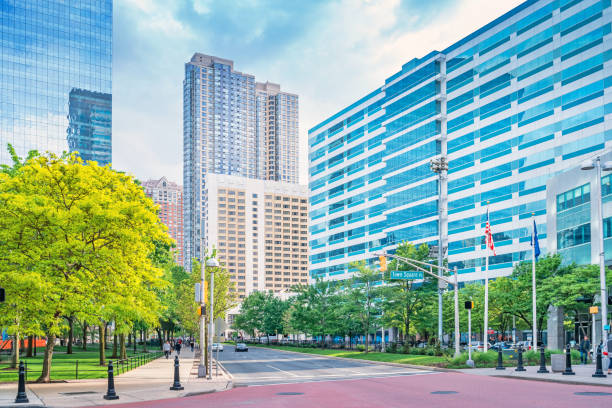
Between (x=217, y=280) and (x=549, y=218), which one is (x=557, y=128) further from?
(x=217, y=280)

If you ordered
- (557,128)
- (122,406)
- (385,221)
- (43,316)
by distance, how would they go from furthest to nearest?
(385,221)
(557,128)
(43,316)
(122,406)

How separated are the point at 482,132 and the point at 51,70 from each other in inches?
4395

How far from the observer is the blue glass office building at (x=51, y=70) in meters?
142

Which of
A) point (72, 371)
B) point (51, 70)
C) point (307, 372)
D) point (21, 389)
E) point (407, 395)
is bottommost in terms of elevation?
point (72, 371)

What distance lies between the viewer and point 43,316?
2502 cm

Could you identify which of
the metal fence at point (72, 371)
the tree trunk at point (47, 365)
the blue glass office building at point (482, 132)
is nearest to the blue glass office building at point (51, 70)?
the blue glass office building at point (482, 132)

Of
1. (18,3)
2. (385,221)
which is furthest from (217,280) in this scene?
(18,3)

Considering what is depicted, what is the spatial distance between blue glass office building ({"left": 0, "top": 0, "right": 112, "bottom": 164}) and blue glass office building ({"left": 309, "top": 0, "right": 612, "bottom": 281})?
242 feet

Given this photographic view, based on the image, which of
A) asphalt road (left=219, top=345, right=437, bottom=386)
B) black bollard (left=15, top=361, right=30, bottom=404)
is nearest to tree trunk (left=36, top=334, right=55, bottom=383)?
asphalt road (left=219, top=345, right=437, bottom=386)

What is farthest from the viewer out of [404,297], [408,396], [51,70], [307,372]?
[51,70]

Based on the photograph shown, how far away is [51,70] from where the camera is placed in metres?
149

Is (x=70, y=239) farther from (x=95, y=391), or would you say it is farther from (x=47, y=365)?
(x=95, y=391)

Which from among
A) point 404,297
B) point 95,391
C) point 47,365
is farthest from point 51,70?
point 95,391

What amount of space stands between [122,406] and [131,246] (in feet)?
33.2
